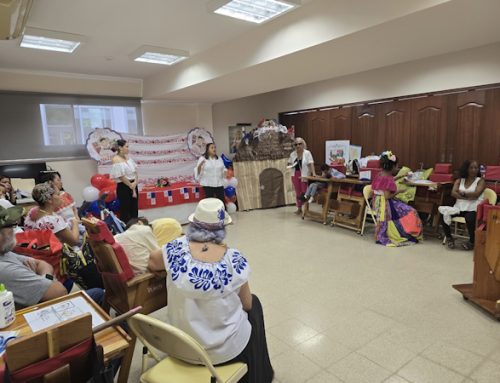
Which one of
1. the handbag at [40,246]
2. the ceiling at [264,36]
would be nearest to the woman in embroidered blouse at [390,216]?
the ceiling at [264,36]

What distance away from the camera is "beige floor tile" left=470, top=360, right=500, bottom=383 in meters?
1.92

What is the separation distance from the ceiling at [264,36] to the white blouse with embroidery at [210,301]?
266 centimetres

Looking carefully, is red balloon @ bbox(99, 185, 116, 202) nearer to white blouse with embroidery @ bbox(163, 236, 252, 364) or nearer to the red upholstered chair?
white blouse with embroidery @ bbox(163, 236, 252, 364)

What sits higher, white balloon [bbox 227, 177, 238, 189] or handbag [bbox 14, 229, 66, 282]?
A: handbag [bbox 14, 229, 66, 282]

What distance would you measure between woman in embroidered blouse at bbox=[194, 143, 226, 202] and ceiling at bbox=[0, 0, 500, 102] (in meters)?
1.16

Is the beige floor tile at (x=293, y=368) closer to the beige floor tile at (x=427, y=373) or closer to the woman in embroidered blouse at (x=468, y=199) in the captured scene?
the beige floor tile at (x=427, y=373)

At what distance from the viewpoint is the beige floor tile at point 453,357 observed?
6.67ft

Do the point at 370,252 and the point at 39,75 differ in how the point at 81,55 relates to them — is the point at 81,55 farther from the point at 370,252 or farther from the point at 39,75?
the point at 370,252

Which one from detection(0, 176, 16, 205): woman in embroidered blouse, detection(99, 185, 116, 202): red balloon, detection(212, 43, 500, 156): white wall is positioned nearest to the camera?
detection(0, 176, 16, 205): woman in embroidered blouse

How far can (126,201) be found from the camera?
4898 mm

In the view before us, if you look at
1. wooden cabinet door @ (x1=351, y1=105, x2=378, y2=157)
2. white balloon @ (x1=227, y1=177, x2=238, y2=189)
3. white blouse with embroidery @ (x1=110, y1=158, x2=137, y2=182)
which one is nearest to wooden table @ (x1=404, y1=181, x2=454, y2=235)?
wooden cabinet door @ (x1=351, y1=105, x2=378, y2=157)

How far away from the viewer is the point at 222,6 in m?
3.00

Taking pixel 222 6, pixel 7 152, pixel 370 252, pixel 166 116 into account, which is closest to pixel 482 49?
pixel 370 252

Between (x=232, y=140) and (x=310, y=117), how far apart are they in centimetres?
201
